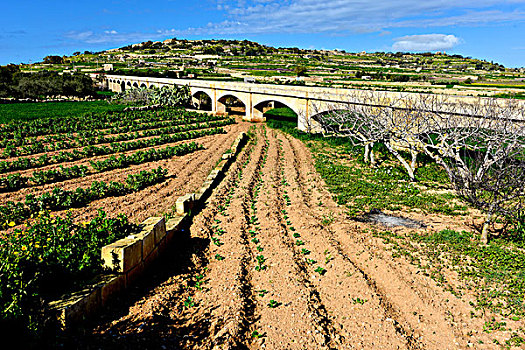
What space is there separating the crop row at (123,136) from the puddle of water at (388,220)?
74.8ft

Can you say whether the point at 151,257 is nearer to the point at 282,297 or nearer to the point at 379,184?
the point at 282,297

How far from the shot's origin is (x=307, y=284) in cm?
902

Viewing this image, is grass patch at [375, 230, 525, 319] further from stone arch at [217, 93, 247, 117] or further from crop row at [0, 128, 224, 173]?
stone arch at [217, 93, 247, 117]

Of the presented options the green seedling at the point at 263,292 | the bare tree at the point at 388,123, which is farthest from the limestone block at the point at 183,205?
the bare tree at the point at 388,123

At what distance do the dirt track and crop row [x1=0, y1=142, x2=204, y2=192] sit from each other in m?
10.5

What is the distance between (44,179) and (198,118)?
2567 cm

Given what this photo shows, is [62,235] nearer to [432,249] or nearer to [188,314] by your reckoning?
[188,314]

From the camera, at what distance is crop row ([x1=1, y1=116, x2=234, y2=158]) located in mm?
25172

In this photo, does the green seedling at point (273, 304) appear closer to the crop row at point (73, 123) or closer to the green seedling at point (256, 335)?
the green seedling at point (256, 335)

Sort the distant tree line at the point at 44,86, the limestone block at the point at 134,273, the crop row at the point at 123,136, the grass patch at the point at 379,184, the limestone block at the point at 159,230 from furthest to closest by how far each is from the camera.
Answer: the distant tree line at the point at 44,86 < the crop row at the point at 123,136 < the grass patch at the point at 379,184 < the limestone block at the point at 159,230 < the limestone block at the point at 134,273

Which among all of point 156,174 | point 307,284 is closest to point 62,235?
point 307,284

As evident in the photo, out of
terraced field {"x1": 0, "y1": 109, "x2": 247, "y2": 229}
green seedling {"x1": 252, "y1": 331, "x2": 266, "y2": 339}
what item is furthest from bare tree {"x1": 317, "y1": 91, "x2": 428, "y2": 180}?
green seedling {"x1": 252, "y1": 331, "x2": 266, "y2": 339}

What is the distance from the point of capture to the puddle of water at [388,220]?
42.4ft

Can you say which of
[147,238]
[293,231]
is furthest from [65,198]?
[293,231]
